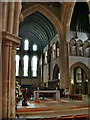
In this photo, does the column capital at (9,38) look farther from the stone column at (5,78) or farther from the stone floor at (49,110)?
the stone floor at (49,110)

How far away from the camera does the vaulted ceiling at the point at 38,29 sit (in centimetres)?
2695

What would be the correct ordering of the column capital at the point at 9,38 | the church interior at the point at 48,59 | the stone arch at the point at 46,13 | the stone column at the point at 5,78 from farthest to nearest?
the stone arch at the point at 46,13 → the church interior at the point at 48,59 → the column capital at the point at 9,38 → the stone column at the point at 5,78

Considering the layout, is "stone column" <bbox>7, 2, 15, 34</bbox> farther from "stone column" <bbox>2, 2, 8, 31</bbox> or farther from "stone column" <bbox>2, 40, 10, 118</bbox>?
"stone column" <bbox>2, 40, 10, 118</bbox>

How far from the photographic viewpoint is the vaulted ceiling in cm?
2695

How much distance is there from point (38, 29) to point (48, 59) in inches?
231

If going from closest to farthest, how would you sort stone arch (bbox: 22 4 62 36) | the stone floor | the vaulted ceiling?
the stone floor
stone arch (bbox: 22 4 62 36)
the vaulted ceiling

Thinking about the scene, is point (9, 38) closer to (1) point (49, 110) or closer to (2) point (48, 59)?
(1) point (49, 110)

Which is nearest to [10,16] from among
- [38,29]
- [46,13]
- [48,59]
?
[46,13]

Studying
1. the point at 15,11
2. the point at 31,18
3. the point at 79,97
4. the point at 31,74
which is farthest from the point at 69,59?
the point at 15,11

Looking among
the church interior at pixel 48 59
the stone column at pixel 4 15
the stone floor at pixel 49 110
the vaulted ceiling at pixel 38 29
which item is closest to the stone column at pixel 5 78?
the church interior at pixel 48 59

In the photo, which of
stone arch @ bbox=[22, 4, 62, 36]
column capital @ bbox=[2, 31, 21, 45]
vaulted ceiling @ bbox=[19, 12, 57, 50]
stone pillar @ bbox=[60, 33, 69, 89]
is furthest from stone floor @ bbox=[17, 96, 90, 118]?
vaulted ceiling @ bbox=[19, 12, 57, 50]

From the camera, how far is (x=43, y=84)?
3300 cm

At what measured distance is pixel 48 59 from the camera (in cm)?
3059

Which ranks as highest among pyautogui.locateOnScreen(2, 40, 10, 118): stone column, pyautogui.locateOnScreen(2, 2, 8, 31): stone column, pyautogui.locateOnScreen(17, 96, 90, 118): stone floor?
pyautogui.locateOnScreen(2, 2, 8, 31): stone column
